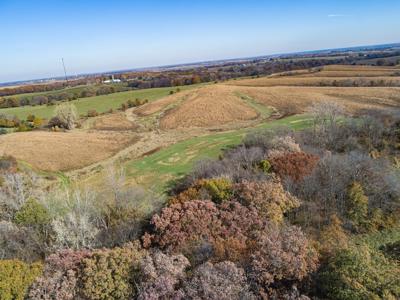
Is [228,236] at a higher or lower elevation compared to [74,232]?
higher

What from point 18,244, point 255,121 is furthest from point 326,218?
point 255,121

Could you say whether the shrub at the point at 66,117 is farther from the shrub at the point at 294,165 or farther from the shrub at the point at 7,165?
the shrub at the point at 294,165

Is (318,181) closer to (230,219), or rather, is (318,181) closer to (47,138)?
(230,219)

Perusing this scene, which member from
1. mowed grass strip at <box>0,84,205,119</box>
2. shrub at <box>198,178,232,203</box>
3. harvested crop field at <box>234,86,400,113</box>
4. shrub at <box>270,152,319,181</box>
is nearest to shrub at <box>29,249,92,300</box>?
shrub at <box>198,178,232,203</box>

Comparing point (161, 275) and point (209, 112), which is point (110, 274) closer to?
point (161, 275)

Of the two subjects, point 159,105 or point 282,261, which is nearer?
point 282,261

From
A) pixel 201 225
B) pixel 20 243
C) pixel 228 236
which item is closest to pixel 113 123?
pixel 20 243

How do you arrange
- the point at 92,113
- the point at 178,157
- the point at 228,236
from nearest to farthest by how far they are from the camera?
the point at 228,236, the point at 178,157, the point at 92,113

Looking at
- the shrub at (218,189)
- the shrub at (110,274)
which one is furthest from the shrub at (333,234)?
the shrub at (110,274)
